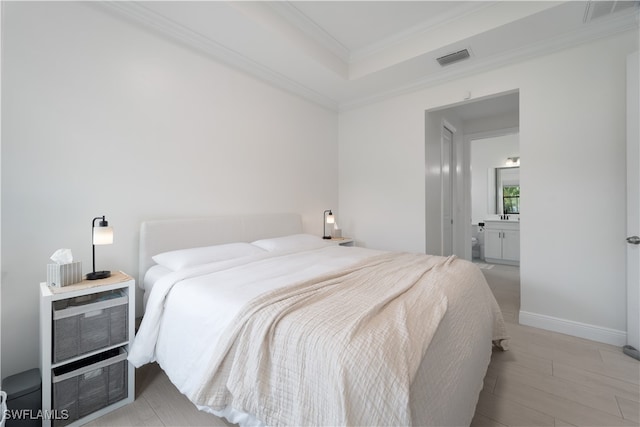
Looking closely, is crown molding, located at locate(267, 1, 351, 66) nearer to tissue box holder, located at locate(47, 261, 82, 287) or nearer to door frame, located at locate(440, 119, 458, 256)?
door frame, located at locate(440, 119, 458, 256)

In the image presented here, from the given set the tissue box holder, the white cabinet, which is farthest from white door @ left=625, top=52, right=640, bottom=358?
the tissue box holder

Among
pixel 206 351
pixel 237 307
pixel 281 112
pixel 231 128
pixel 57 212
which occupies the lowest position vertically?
pixel 206 351

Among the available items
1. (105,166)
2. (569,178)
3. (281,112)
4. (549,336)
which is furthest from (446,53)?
(105,166)

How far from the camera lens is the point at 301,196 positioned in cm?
381

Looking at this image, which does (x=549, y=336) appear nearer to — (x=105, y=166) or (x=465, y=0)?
(x=465, y=0)

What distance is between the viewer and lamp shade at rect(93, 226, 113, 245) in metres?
1.78

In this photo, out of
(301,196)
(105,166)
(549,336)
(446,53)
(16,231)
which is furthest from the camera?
(301,196)

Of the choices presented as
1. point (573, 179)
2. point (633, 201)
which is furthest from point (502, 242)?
point (633, 201)

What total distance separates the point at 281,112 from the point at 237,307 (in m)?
2.78

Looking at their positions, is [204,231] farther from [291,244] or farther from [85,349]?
[85,349]

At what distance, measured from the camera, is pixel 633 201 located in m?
2.24

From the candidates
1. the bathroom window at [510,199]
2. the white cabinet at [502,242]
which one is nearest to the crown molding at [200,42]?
the white cabinet at [502,242]

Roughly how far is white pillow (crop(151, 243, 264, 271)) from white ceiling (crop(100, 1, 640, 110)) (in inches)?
74.7

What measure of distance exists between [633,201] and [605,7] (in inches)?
61.0
